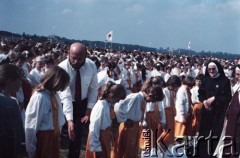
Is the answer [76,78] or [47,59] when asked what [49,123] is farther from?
[47,59]

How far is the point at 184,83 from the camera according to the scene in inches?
324

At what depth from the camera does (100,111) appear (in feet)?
16.9

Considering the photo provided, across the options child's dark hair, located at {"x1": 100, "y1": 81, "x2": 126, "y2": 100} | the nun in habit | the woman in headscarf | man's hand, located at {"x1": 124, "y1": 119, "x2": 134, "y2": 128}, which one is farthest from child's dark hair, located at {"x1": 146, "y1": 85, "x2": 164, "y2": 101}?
the woman in headscarf

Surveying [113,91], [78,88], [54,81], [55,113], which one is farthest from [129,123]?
[54,81]

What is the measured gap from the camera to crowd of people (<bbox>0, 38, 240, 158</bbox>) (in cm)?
414

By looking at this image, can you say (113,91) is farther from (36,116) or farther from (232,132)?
(232,132)

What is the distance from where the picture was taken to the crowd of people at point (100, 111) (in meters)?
4.14

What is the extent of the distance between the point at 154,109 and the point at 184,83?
1.17m

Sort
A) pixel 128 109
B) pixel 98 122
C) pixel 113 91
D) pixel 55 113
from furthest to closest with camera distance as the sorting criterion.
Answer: pixel 128 109
pixel 113 91
pixel 98 122
pixel 55 113

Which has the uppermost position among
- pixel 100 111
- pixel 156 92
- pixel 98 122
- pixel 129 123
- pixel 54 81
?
pixel 54 81

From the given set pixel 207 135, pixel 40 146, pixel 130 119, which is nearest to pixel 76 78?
pixel 130 119

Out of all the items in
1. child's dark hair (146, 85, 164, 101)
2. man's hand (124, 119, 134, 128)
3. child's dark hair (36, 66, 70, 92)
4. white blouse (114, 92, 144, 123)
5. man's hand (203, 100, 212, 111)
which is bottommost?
man's hand (124, 119, 134, 128)

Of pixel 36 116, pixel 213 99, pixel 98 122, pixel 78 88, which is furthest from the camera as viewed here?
pixel 213 99

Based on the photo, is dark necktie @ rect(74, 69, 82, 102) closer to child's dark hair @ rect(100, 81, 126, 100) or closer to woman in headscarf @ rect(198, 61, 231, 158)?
child's dark hair @ rect(100, 81, 126, 100)
